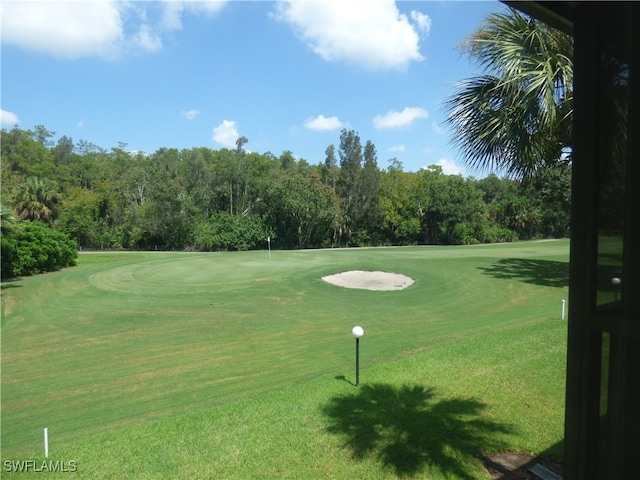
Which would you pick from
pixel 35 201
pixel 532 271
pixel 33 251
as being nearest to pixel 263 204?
pixel 35 201

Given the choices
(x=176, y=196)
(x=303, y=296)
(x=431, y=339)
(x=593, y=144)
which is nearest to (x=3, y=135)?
(x=176, y=196)

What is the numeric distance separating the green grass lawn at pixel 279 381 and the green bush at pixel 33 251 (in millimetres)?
7372

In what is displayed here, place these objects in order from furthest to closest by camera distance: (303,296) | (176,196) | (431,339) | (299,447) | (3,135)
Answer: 1. (3,135)
2. (176,196)
3. (303,296)
4. (431,339)
5. (299,447)

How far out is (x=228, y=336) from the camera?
37.8 ft

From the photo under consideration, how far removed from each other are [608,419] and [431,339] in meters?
8.28

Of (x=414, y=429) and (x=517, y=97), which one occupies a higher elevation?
(x=517, y=97)

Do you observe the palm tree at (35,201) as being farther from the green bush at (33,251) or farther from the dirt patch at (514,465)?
the dirt patch at (514,465)

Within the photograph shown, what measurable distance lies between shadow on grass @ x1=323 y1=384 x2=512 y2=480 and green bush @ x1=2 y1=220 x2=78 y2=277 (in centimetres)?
2296

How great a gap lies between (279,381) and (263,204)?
47.3 metres

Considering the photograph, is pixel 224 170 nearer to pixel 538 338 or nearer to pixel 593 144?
pixel 538 338

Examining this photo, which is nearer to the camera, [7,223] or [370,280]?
[7,223]

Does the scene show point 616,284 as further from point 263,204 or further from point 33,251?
point 263,204

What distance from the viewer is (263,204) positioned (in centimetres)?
5397
